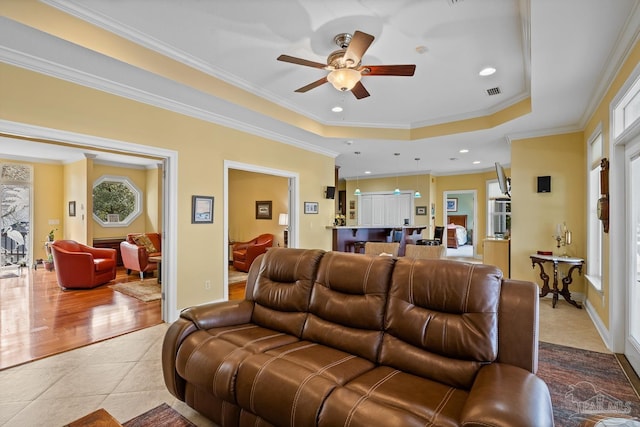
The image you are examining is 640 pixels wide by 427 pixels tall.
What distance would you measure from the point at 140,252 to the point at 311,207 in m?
3.55

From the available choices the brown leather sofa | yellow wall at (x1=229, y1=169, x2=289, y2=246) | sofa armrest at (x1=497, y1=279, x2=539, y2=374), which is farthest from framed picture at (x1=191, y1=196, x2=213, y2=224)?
sofa armrest at (x1=497, y1=279, x2=539, y2=374)

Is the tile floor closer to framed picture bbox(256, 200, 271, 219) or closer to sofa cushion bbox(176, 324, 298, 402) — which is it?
sofa cushion bbox(176, 324, 298, 402)

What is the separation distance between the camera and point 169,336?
2158mm

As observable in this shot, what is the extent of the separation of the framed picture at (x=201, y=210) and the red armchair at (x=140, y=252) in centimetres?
285

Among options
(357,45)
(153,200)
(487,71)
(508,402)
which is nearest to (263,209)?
(153,200)

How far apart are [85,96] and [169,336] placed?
8.86 feet

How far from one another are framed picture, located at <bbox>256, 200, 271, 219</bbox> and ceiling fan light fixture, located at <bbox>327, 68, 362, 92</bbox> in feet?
19.0

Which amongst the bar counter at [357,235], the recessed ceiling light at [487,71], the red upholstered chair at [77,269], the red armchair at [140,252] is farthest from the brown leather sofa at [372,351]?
the red armchair at [140,252]

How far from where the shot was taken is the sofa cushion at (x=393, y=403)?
4.19ft

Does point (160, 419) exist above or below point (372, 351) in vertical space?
below

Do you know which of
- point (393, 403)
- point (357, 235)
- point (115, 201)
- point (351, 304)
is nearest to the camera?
point (393, 403)

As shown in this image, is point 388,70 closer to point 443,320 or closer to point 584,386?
point 443,320

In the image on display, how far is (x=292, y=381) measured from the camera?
5.16 ft

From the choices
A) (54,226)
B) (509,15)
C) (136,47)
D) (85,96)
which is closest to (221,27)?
(136,47)
